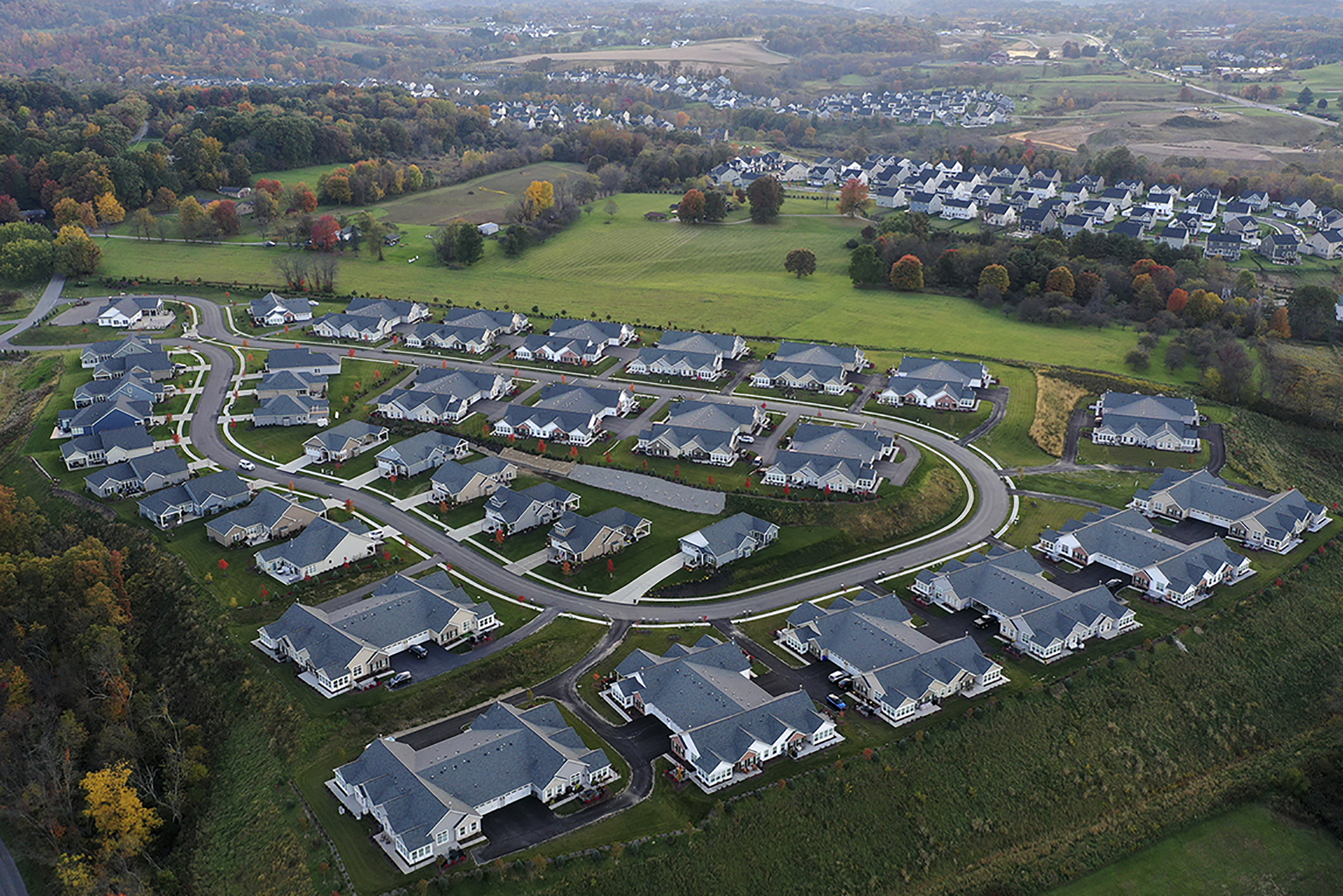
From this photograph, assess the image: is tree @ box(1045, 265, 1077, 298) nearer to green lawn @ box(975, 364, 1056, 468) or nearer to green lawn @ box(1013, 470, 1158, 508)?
green lawn @ box(975, 364, 1056, 468)

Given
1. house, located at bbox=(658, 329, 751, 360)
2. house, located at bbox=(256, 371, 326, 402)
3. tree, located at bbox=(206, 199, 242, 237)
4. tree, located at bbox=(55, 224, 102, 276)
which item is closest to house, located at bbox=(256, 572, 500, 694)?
house, located at bbox=(256, 371, 326, 402)

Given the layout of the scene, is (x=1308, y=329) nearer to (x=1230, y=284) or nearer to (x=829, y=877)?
(x=1230, y=284)

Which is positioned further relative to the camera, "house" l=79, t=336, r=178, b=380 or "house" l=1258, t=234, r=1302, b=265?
"house" l=1258, t=234, r=1302, b=265

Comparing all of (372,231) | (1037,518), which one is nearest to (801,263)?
(372,231)

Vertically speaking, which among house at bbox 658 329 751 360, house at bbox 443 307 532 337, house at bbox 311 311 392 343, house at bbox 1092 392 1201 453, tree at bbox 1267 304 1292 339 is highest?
tree at bbox 1267 304 1292 339

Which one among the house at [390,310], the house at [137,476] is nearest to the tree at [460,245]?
the house at [390,310]

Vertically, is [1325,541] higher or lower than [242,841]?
higher

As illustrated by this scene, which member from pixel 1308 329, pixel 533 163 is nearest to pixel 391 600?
pixel 1308 329
